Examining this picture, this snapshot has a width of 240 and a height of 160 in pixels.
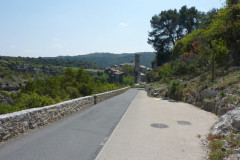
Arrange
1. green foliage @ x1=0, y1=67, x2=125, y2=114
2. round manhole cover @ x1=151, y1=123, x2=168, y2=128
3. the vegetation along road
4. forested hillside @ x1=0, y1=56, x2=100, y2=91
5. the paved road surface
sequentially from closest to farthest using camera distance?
the vegetation along road < the paved road surface < round manhole cover @ x1=151, y1=123, x2=168, y2=128 < green foliage @ x1=0, y1=67, x2=125, y2=114 < forested hillside @ x1=0, y1=56, x2=100, y2=91

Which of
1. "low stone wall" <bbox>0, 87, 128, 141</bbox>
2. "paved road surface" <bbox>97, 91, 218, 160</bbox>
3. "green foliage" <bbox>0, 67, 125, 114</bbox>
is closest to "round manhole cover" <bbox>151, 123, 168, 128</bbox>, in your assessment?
"paved road surface" <bbox>97, 91, 218, 160</bbox>

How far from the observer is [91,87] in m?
22.1

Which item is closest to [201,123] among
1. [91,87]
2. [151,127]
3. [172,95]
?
[151,127]

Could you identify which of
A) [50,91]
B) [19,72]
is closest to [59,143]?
[50,91]

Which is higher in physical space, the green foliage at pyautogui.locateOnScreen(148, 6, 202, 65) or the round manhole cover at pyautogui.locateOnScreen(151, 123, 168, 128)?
the green foliage at pyautogui.locateOnScreen(148, 6, 202, 65)

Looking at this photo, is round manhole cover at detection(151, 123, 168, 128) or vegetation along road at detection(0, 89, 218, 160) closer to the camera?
vegetation along road at detection(0, 89, 218, 160)

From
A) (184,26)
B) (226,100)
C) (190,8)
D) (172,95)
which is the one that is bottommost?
(172,95)

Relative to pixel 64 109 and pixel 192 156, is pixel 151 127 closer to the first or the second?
pixel 192 156

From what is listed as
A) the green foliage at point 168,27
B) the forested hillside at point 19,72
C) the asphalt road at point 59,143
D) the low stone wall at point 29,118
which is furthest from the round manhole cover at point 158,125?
the green foliage at point 168,27

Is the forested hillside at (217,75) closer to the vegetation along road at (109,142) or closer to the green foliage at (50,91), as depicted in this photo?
the vegetation along road at (109,142)

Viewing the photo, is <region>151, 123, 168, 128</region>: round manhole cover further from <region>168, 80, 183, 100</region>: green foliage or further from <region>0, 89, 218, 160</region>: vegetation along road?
<region>168, 80, 183, 100</region>: green foliage

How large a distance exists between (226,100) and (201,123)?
5.86 ft

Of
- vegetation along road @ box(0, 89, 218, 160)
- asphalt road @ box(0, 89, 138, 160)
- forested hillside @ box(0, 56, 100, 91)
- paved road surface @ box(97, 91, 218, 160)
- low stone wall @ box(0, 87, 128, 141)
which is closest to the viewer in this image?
asphalt road @ box(0, 89, 138, 160)

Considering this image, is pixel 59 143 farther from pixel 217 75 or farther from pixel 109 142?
pixel 217 75
